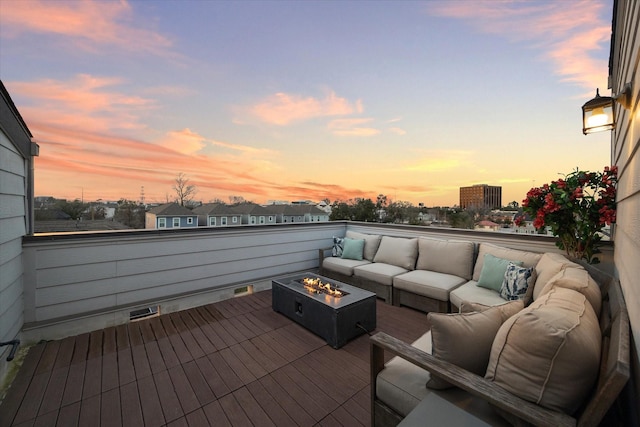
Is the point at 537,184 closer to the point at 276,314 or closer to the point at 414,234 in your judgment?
the point at 414,234

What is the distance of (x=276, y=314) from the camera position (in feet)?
10.7

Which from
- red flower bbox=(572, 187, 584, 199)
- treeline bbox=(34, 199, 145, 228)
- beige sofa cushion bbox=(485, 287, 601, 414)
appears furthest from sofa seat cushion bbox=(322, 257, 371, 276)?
beige sofa cushion bbox=(485, 287, 601, 414)

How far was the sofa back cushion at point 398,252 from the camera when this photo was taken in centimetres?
377

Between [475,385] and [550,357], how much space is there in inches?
11.6

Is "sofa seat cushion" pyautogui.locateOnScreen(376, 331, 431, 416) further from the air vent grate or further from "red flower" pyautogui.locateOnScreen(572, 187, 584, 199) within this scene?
the air vent grate

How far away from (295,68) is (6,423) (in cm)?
522

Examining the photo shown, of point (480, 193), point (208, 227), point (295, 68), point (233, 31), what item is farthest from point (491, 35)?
point (208, 227)

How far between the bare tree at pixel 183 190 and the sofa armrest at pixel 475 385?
10.7ft

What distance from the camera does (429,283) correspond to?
3115 millimetres

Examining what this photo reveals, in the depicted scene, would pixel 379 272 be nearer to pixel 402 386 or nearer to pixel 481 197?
pixel 481 197

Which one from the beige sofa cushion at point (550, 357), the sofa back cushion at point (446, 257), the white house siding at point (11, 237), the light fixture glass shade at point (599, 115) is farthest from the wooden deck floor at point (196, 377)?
the light fixture glass shade at point (599, 115)

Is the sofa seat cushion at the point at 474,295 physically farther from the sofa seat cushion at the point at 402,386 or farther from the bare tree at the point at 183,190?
the bare tree at the point at 183,190

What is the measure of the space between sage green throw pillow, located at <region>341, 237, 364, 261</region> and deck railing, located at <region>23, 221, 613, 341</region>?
2.39 ft

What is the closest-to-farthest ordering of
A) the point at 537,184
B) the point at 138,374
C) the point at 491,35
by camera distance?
the point at 138,374
the point at 537,184
the point at 491,35
